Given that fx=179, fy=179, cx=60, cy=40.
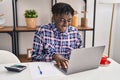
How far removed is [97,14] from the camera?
Answer: 2.77 metres

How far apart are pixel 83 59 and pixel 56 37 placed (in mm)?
458

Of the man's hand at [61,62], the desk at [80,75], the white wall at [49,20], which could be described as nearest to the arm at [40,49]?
the man's hand at [61,62]

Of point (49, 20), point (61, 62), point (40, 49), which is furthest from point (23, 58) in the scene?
point (61, 62)

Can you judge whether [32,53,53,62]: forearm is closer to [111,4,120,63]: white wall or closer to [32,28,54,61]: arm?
[32,28,54,61]: arm

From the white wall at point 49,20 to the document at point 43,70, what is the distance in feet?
4.28

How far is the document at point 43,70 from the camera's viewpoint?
114cm

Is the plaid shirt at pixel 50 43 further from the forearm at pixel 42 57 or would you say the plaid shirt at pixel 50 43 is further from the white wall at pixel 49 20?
the white wall at pixel 49 20

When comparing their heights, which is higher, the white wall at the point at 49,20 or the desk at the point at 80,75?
the white wall at the point at 49,20

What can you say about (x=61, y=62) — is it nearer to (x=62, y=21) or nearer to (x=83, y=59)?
(x=83, y=59)

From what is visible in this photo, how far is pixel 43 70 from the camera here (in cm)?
122

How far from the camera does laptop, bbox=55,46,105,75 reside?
1.11m

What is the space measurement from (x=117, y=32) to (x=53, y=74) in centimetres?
202

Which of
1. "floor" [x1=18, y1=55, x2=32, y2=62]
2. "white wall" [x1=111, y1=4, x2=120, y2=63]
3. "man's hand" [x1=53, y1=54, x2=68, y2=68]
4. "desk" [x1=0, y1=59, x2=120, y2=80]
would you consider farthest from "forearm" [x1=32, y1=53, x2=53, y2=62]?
"white wall" [x1=111, y1=4, x2=120, y2=63]

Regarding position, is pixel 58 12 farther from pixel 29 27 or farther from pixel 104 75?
pixel 29 27
